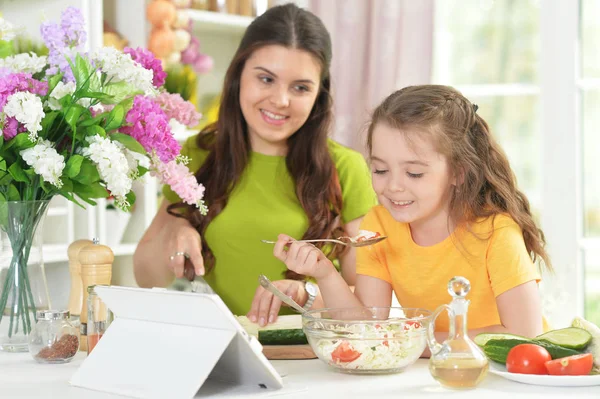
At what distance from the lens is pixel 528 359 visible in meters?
1.27

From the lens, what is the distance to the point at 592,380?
4.01 feet

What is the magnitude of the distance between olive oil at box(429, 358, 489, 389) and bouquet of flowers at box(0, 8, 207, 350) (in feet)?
2.05

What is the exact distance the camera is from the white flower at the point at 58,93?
152 cm

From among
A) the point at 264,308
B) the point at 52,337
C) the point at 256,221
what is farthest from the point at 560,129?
the point at 52,337

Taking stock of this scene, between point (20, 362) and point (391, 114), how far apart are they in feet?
2.75

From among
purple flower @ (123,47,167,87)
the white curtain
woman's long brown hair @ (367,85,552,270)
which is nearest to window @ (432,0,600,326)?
the white curtain

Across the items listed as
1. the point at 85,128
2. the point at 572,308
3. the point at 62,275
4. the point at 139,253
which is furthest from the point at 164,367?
the point at 572,308

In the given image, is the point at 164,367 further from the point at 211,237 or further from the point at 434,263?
the point at 211,237

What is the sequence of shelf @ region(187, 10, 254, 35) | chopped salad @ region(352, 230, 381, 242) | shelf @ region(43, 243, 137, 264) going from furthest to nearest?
shelf @ region(187, 10, 254, 35) → shelf @ region(43, 243, 137, 264) → chopped salad @ region(352, 230, 381, 242)

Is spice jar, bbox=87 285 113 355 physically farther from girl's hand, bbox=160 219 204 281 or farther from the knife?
girl's hand, bbox=160 219 204 281

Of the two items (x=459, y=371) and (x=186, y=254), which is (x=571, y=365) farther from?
(x=186, y=254)

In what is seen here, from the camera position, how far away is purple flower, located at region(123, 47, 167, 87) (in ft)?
5.48

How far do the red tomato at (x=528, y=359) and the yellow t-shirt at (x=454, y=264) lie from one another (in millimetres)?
359

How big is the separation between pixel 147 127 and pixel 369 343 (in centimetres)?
58
